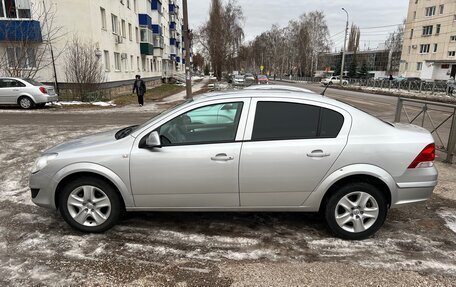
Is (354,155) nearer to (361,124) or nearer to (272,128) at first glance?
(361,124)

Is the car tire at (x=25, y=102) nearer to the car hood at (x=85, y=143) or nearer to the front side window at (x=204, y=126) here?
the car hood at (x=85, y=143)

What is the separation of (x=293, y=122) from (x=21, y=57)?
19.4 m

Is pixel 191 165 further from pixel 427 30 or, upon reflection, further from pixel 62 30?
pixel 427 30

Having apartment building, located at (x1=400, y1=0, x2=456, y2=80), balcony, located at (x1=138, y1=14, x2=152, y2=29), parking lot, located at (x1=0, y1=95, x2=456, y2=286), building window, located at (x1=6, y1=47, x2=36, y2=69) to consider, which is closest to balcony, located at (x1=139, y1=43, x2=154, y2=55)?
balcony, located at (x1=138, y1=14, x2=152, y2=29)

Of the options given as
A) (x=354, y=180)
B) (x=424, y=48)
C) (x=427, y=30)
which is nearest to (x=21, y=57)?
(x=354, y=180)

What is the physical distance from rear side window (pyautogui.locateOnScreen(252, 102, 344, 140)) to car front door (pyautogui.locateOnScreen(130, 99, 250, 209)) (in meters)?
0.20

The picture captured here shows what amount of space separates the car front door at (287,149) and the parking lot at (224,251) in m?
0.52

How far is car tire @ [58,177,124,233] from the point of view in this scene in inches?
143

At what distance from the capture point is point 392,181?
3.52m

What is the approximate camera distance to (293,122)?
11.8ft

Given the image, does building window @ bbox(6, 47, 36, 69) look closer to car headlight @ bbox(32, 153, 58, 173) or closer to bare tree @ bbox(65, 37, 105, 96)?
bare tree @ bbox(65, 37, 105, 96)

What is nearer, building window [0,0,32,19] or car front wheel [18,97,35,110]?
car front wheel [18,97,35,110]

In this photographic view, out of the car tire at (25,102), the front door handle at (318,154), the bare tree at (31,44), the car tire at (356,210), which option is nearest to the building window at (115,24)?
the bare tree at (31,44)

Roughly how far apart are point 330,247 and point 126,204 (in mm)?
2255
